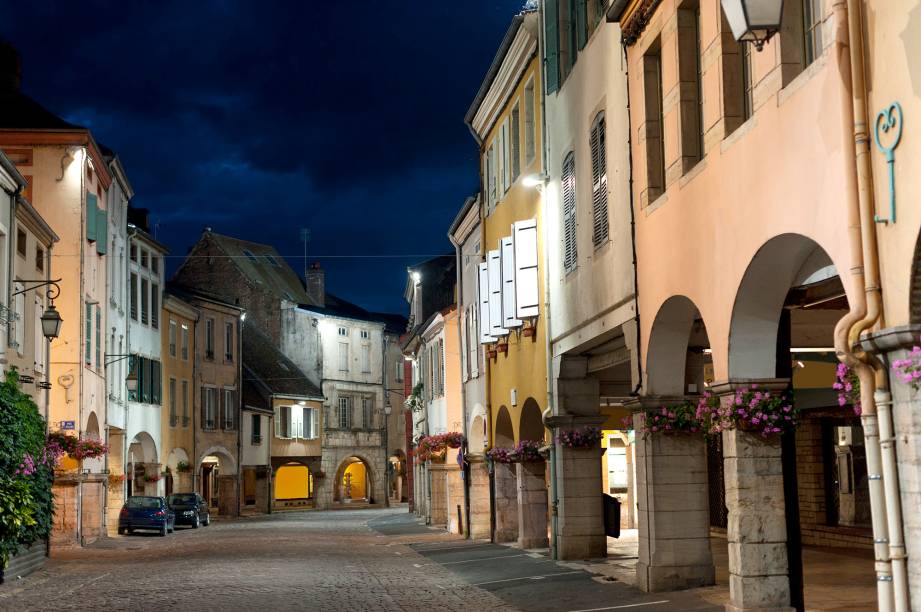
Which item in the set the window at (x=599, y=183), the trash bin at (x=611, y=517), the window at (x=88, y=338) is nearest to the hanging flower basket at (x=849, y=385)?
the window at (x=599, y=183)

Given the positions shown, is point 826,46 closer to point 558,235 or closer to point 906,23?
point 906,23

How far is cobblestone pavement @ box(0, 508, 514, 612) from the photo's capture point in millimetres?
17047

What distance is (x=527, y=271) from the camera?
902 inches

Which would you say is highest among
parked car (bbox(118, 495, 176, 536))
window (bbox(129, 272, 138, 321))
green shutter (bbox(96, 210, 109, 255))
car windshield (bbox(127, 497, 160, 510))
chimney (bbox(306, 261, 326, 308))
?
chimney (bbox(306, 261, 326, 308))

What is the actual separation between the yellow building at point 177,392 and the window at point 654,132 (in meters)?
35.5

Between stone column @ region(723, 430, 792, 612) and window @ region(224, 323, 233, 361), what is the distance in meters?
46.7

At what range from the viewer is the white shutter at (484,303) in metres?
26.4

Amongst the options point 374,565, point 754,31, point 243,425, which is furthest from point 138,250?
point 754,31

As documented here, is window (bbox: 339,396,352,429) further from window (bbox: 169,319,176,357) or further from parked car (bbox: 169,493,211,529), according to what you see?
parked car (bbox: 169,493,211,529)

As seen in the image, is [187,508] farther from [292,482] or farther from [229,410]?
[292,482]

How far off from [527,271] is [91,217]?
16107 mm

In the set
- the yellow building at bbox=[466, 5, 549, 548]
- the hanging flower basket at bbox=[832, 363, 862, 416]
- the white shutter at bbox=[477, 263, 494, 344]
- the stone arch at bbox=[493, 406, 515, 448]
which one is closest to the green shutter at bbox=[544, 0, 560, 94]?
the yellow building at bbox=[466, 5, 549, 548]

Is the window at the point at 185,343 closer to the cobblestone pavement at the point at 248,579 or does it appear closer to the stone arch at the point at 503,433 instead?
the cobblestone pavement at the point at 248,579

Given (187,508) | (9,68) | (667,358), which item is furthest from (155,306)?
(667,358)
